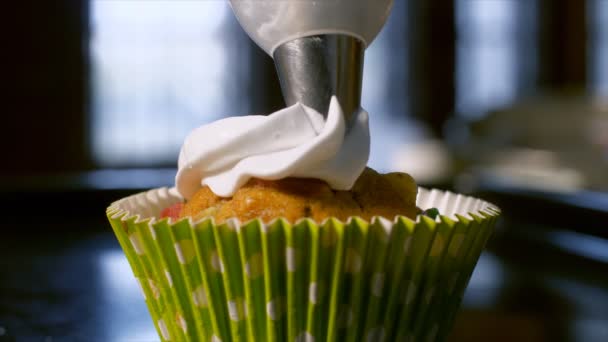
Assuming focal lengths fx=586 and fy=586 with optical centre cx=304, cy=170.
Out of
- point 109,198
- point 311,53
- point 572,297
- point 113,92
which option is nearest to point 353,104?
point 311,53

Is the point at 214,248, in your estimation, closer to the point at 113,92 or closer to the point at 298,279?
the point at 298,279

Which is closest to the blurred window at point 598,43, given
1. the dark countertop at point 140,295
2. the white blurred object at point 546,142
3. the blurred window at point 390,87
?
the white blurred object at point 546,142

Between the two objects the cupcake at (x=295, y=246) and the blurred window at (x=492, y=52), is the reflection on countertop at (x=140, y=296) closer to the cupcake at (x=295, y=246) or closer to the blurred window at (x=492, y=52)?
the cupcake at (x=295, y=246)

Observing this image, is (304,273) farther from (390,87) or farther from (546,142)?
(390,87)

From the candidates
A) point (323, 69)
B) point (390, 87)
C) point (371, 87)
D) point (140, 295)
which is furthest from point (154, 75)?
point (323, 69)

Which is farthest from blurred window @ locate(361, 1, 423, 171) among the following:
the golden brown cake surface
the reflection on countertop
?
the golden brown cake surface

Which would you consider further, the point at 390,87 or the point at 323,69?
the point at 390,87

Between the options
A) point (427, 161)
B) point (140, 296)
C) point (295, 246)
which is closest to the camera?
point (295, 246)
